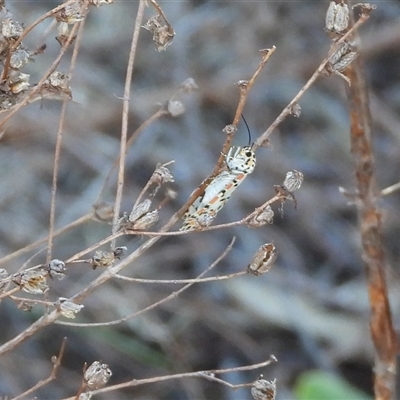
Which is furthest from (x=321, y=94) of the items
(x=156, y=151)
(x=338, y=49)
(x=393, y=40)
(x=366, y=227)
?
(x=338, y=49)

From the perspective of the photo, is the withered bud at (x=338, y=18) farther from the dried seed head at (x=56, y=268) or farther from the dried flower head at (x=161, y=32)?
the dried seed head at (x=56, y=268)

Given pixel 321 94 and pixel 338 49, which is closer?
pixel 338 49

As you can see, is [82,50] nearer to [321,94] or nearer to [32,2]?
[32,2]

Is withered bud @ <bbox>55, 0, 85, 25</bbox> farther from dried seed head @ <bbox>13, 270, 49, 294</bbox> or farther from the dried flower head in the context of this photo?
dried seed head @ <bbox>13, 270, 49, 294</bbox>

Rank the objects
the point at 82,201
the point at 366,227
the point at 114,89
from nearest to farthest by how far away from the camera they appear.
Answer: the point at 366,227, the point at 82,201, the point at 114,89

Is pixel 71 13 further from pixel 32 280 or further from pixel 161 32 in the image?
pixel 32 280
